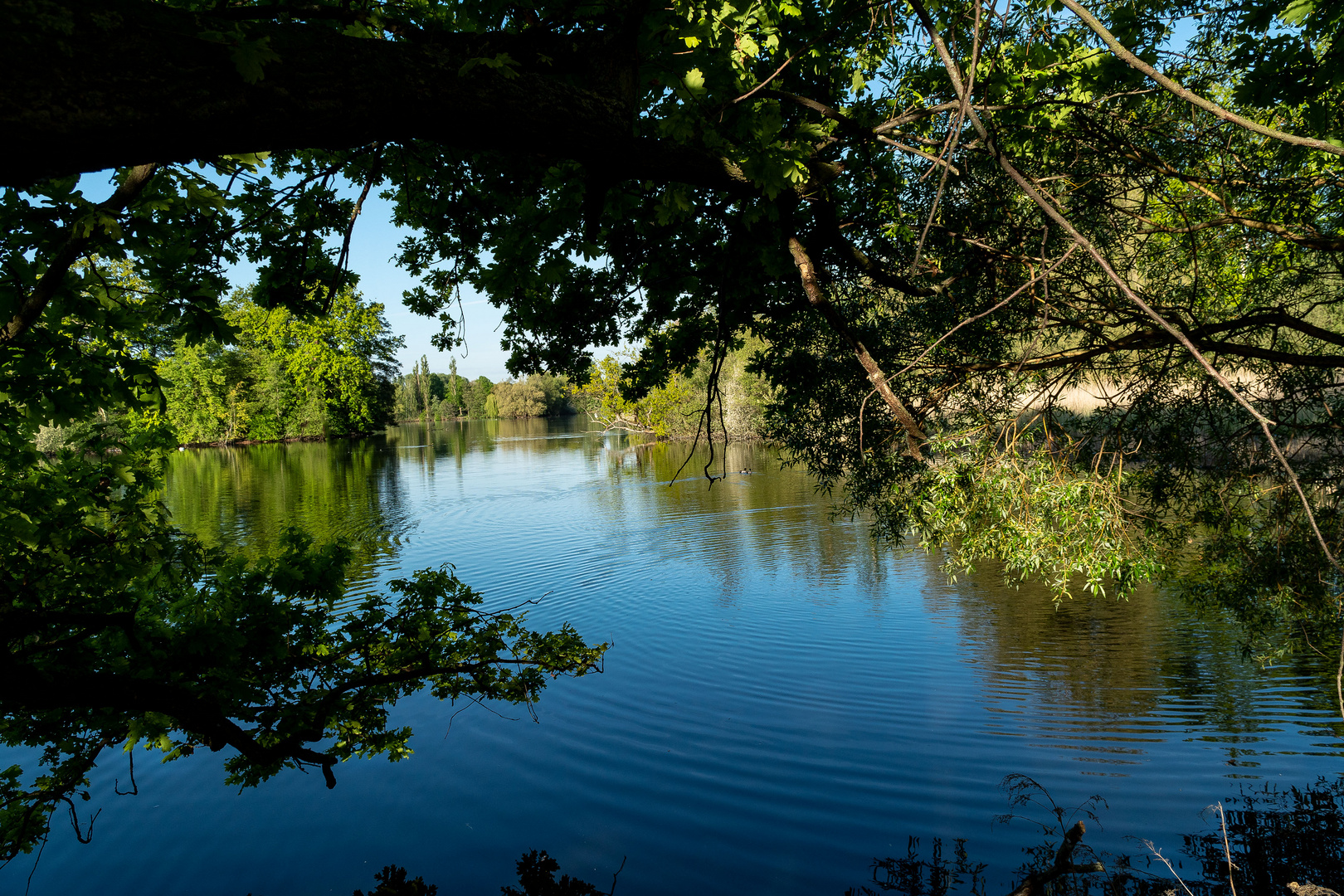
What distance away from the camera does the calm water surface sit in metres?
5.63

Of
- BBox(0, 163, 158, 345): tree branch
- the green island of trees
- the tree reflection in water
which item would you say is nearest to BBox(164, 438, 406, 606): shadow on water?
the green island of trees

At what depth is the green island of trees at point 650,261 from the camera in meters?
1.91

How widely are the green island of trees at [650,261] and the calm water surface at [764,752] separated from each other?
3.56 feet

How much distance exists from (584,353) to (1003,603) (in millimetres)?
8458

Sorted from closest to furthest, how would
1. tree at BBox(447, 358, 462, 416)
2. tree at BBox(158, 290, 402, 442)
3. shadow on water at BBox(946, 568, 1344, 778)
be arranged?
1. shadow on water at BBox(946, 568, 1344, 778)
2. tree at BBox(158, 290, 402, 442)
3. tree at BBox(447, 358, 462, 416)

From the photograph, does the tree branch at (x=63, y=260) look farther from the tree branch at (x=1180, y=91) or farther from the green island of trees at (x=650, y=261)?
the tree branch at (x=1180, y=91)

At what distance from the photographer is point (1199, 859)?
517 centimetres

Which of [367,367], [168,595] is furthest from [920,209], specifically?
[367,367]

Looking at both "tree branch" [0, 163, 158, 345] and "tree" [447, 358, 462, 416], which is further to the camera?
"tree" [447, 358, 462, 416]

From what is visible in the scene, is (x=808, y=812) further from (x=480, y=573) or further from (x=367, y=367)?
(x=367, y=367)

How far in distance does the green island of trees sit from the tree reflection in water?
1980 millimetres

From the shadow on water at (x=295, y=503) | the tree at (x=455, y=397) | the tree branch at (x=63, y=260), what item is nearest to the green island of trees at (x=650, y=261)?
the tree branch at (x=63, y=260)

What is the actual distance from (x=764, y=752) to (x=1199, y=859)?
3.56 m

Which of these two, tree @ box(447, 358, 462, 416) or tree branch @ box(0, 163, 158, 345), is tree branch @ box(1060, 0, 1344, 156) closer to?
tree branch @ box(0, 163, 158, 345)
